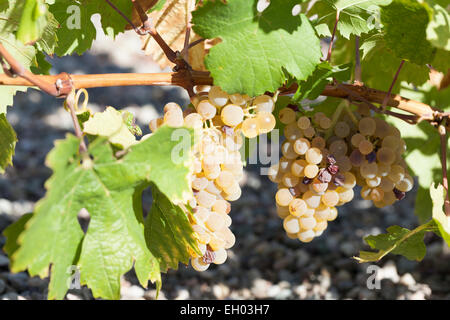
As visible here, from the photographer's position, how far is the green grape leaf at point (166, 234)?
0.69 m

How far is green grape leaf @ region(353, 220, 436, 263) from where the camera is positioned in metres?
0.74

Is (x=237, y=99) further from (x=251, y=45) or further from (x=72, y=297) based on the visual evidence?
(x=72, y=297)

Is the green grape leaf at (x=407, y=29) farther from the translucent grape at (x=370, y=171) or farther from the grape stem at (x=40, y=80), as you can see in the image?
the grape stem at (x=40, y=80)

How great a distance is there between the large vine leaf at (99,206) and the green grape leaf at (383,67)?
44 centimetres

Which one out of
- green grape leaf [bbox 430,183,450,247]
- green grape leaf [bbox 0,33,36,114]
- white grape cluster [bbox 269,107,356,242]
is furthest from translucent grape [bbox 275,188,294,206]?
green grape leaf [bbox 0,33,36,114]

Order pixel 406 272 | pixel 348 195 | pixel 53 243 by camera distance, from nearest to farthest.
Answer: pixel 53 243, pixel 348 195, pixel 406 272

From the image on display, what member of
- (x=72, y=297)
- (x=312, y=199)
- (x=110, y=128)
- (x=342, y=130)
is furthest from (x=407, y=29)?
(x=72, y=297)

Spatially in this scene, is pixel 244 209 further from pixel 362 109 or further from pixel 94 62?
pixel 94 62

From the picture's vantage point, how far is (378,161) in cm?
82

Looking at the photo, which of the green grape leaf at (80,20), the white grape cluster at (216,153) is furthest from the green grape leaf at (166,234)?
the green grape leaf at (80,20)

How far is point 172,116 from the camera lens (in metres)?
0.70

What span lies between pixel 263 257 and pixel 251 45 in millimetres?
964

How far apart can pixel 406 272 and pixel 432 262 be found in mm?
98

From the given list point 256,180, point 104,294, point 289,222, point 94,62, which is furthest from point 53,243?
point 94,62
